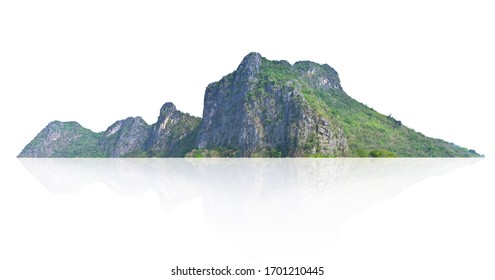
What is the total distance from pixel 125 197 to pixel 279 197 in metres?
6.77

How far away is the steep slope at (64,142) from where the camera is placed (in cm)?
16600

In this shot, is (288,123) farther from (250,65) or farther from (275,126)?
(250,65)

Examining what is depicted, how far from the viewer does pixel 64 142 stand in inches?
6836

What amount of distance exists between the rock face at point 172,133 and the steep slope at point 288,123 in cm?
1529

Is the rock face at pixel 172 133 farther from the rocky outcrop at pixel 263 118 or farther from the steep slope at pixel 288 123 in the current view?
the steep slope at pixel 288 123

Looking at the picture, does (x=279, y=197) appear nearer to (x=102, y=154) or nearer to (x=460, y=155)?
(x=460, y=155)

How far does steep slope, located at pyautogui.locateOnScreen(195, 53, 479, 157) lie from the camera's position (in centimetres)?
8300

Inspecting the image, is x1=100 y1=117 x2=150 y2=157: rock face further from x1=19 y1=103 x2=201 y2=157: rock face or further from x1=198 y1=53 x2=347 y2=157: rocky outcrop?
x1=198 y1=53 x2=347 y2=157: rocky outcrop

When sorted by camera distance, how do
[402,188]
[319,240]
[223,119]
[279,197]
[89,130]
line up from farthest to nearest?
[89,130], [223,119], [402,188], [279,197], [319,240]

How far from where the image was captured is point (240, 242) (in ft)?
33.2

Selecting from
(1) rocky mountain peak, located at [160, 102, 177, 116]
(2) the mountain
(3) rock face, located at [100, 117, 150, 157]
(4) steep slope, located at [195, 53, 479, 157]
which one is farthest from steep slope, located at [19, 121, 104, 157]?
(4) steep slope, located at [195, 53, 479, 157]

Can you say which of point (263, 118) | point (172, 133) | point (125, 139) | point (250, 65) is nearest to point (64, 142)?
point (125, 139)

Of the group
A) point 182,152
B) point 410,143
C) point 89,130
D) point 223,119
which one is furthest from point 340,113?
point 89,130

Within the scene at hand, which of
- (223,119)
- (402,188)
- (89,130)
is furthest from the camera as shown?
(89,130)
